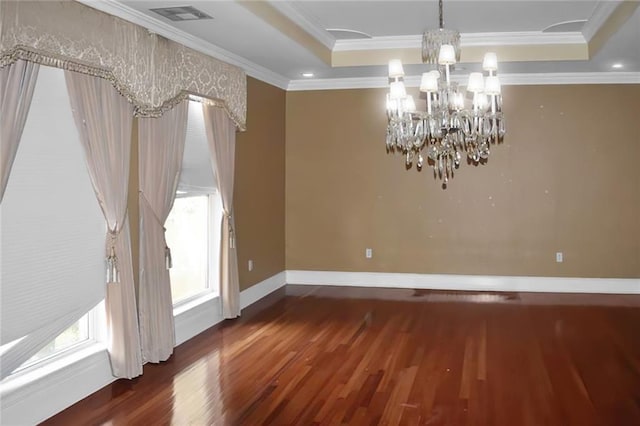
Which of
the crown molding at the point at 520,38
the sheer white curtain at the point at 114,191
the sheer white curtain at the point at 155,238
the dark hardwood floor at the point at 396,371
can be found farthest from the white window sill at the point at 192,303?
the crown molding at the point at 520,38

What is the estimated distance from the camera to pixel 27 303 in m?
3.46

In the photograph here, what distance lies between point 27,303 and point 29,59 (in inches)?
53.4

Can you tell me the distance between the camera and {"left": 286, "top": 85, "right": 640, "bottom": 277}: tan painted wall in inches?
289

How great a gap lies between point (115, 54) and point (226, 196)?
2.12 meters

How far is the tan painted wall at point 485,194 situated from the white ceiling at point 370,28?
24.1 inches

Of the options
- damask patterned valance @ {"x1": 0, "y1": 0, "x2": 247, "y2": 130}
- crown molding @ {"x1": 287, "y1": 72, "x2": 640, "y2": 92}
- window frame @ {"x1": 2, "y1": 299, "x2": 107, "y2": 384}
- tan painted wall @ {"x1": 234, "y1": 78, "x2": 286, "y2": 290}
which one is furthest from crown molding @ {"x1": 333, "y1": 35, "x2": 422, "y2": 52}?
window frame @ {"x1": 2, "y1": 299, "x2": 107, "y2": 384}

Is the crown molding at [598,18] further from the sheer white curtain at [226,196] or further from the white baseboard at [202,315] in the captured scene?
the white baseboard at [202,315]

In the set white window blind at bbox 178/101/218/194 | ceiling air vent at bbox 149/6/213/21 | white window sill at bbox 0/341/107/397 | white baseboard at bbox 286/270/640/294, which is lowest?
white baseboard at bbox 286/270/640/294

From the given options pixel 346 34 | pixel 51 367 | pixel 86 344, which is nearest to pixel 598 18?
pixel 346 34

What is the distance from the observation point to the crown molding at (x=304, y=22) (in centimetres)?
506

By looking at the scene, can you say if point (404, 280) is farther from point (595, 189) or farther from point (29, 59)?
point (29, 59)

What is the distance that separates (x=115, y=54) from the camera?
4113mm

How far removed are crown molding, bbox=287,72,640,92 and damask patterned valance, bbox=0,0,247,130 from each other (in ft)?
7.12

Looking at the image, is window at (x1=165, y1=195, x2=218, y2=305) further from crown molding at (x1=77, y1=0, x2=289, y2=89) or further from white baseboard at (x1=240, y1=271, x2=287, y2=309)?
crown molding at (x1=77, y1=0, x2=289, y2=89)
